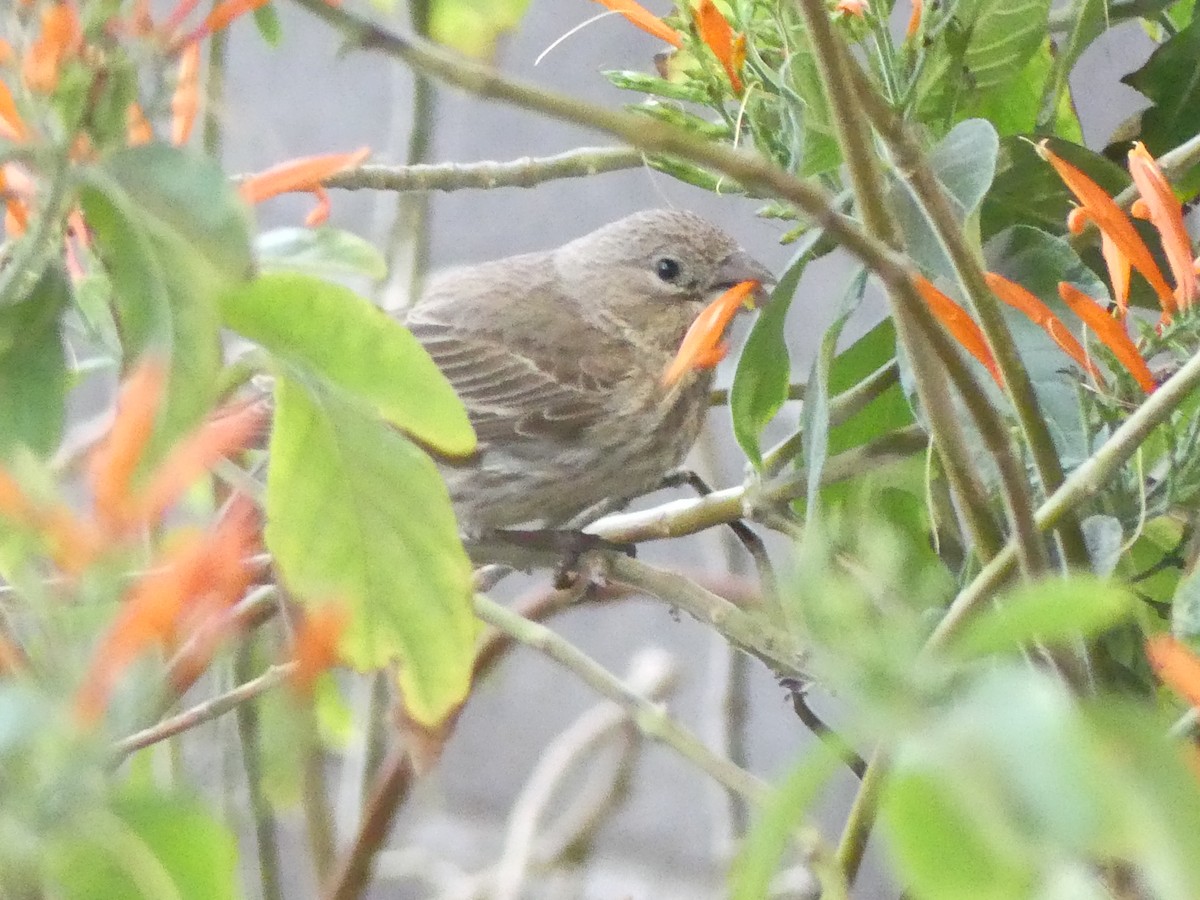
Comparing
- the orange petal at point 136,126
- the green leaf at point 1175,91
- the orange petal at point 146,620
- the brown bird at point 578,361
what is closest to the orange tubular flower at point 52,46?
the orange petal at point 136,126

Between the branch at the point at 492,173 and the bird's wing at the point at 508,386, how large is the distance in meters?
→ 0.36

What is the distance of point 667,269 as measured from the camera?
1.21m

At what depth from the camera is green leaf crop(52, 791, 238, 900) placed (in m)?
0.19

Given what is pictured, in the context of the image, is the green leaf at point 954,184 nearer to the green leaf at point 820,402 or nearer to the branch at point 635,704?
the green leaf at point 820,402

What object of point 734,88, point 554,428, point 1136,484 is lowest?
point 554,428

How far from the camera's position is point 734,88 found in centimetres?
51

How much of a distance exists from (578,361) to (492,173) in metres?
0.40

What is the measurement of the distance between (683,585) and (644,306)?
0.67m

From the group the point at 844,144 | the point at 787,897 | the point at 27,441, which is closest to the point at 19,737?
the point at 27,441

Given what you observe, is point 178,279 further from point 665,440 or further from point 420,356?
point 665,440

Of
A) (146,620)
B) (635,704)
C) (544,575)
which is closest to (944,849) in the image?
(146,620)

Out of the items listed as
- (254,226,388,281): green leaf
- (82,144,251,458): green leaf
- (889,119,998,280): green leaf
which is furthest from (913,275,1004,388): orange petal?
(254,226,388,281): green leaf

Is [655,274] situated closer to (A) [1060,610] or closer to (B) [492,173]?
(B) [492,173]

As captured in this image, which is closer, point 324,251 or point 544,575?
point 324,251
